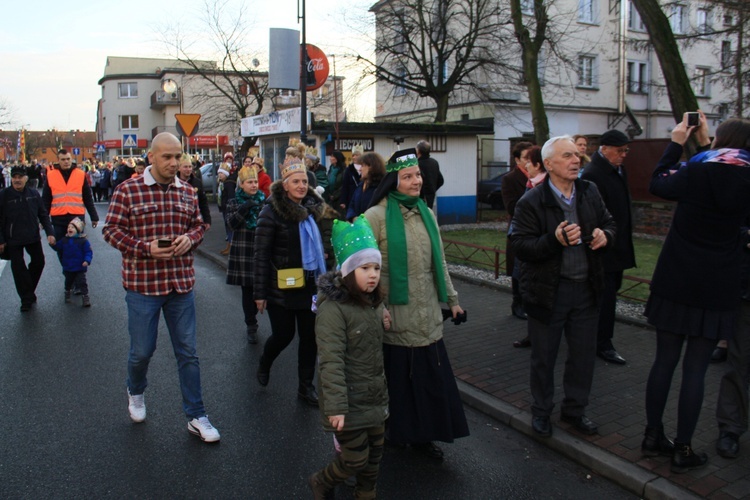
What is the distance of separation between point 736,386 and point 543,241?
151 cm

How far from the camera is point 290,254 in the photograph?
15.7 ft

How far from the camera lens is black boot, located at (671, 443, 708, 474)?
370cm

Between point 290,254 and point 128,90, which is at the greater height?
point 128,90

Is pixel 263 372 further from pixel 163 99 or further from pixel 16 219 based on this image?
pixel 163 99

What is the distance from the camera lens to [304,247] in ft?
15.7

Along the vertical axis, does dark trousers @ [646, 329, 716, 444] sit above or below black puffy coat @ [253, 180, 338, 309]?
below

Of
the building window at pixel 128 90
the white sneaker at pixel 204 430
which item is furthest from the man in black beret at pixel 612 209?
the building window at pixel 128 90

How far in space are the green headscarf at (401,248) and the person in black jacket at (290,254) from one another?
3.43ft

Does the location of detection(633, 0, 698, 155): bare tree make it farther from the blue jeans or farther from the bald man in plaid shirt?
the blue jeans

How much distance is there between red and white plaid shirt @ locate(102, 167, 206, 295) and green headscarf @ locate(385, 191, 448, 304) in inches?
56.6

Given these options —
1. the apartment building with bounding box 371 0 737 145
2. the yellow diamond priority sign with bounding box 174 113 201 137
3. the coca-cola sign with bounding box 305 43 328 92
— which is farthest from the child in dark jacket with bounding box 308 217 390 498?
the apartment building with bounding box 371 0 737 145

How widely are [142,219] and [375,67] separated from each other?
2363cm

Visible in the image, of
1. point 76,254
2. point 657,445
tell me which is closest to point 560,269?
point 657,445

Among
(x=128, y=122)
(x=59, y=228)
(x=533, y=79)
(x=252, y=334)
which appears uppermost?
(x=128, y=122)
